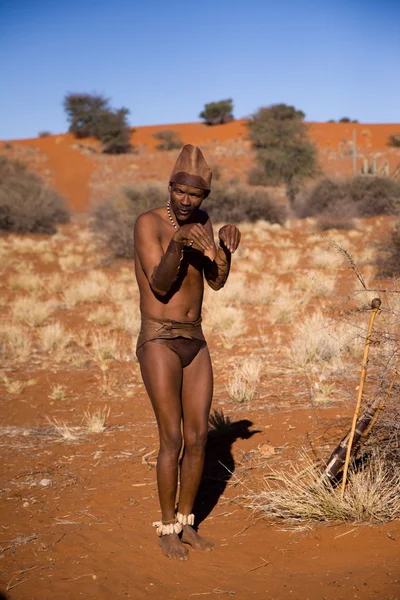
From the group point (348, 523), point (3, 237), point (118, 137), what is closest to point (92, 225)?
point (3, 237)

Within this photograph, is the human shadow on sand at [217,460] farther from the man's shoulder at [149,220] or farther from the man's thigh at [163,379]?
the man's shoulder at [149,220]

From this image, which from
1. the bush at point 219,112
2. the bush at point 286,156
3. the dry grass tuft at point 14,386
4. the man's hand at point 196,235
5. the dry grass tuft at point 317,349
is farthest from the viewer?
the bush at point 219,112

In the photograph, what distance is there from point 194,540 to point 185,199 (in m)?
1.87

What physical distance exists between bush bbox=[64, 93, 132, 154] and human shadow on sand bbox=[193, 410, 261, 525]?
5179cm

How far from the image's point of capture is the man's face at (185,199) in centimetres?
331

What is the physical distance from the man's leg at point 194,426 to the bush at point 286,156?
1166 inches

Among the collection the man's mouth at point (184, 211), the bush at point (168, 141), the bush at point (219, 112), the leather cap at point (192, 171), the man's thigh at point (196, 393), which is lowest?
the man's thigh at point (196, 393)

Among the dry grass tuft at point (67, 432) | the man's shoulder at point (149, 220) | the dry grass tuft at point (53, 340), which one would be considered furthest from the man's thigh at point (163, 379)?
the dry grass tuft at point (53, 340)

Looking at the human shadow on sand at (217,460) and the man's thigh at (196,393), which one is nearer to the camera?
the man's thigh at (196,393)

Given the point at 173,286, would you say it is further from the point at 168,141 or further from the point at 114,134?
the point at 168,141

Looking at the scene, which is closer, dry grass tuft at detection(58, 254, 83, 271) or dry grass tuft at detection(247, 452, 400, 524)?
dry grass tuft at detection(247, 452, 400, 524)

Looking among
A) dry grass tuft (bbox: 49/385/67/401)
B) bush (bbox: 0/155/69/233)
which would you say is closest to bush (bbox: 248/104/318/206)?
bush (bbox: 0/155/69/233)

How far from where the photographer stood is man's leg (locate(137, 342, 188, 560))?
332cm

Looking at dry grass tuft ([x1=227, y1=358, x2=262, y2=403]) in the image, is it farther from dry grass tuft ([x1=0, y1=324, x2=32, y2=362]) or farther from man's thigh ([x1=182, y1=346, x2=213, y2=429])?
dry grass tuft ([x1=0, y1=324, x2=32, y2=362])
